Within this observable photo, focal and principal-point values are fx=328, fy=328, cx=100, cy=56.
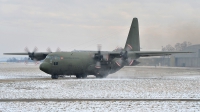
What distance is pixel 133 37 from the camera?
4353cm

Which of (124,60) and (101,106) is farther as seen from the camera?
(124,60)

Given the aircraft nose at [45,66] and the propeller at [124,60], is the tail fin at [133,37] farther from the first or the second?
the aircraft nose at [45,66]

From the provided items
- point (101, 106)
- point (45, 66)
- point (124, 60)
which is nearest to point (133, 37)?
point (124, 60)

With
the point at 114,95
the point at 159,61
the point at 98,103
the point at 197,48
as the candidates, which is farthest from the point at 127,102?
the point at 159,61

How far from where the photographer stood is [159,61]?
435 feet

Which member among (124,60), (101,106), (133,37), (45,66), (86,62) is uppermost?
(133,37)

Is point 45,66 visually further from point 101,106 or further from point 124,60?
point 101,106

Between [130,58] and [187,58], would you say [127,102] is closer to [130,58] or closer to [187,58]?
[130,58]

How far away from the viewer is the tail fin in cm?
4347

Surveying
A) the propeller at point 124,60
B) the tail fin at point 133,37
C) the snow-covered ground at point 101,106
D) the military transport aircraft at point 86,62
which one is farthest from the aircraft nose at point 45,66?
the snow-covered ground at point 101,106

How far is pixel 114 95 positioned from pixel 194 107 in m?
6.60

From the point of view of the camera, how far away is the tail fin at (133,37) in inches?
1711

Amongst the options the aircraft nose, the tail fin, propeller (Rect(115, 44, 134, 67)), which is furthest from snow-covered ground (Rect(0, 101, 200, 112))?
the tail fin

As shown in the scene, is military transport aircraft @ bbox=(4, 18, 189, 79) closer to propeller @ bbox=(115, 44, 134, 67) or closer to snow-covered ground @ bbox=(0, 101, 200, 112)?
propeller @ bbox=(115, 44, 134, 67)
